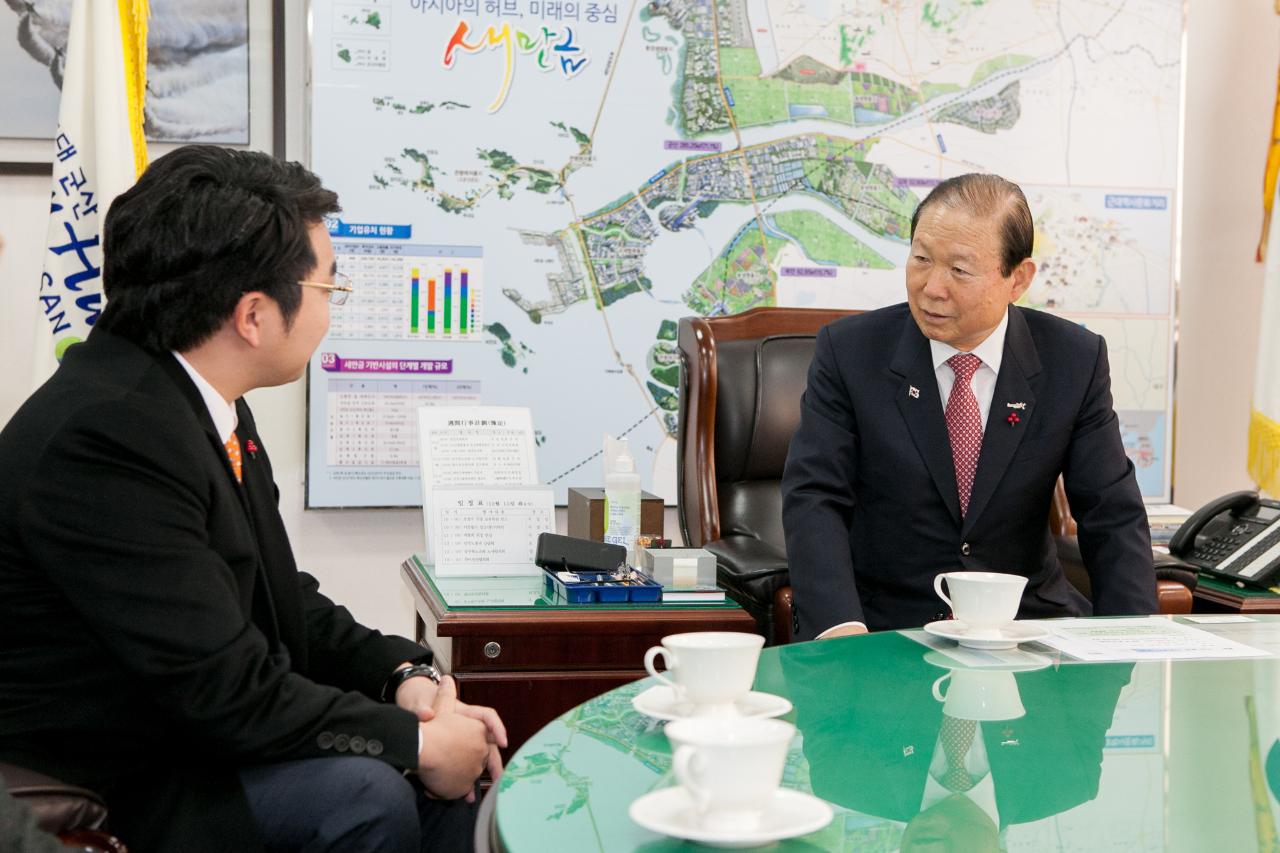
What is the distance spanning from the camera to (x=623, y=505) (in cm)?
256

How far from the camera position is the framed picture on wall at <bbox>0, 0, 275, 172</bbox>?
A: 3.33 meters

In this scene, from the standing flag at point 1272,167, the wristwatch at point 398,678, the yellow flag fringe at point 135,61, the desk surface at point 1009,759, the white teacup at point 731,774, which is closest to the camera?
the white teacup at point 731,774

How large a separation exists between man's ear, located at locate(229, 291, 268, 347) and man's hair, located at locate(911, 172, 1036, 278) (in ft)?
4.35

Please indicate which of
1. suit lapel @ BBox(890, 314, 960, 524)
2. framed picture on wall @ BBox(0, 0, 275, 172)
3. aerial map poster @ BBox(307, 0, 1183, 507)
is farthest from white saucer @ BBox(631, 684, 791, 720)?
framed picture on wall @ BBox(0, 0, 275, 172)

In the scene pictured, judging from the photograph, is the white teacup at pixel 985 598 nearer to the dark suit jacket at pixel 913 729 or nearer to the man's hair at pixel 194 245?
the dark suit jacket at pixel 913 729

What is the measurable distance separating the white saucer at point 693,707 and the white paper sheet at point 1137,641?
0.59 m

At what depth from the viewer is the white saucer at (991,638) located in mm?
1705

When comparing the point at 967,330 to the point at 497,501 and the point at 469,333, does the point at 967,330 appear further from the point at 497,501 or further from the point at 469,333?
the point at 469,333

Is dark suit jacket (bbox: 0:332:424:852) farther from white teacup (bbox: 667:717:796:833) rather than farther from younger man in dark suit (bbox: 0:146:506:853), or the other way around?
white teacup (bbox: 667:717:796:833)

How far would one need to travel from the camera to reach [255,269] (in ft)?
5.43

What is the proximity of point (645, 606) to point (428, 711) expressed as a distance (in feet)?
2.28

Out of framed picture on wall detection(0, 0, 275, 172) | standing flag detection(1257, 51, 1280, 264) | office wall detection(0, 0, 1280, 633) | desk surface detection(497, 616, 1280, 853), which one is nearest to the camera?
desk surface detection(497, 616, 1280, 853)

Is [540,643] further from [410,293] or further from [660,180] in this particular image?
[660,180]

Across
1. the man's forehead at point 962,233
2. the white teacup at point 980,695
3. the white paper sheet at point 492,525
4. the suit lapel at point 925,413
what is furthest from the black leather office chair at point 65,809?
the man's forehead at point 962,233
